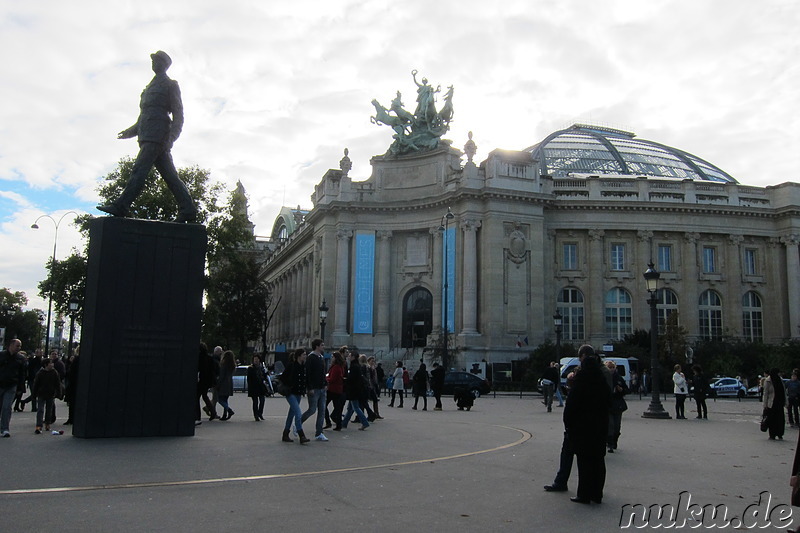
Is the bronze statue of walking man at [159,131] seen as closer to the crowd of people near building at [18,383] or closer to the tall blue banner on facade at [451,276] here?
the crowd of people near building at [18,383]

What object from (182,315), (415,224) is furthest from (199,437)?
(415,224)

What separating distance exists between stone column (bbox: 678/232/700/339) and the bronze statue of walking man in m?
50.9

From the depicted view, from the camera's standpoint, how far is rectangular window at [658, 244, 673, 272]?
193 ft

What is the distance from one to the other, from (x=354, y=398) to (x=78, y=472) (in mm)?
8259

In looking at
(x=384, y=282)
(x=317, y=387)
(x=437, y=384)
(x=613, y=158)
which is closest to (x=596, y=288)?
(x=384, y=282)

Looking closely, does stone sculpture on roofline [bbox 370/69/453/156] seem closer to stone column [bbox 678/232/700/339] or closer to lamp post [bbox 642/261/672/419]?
stone column [bbox 678/232/700/339]

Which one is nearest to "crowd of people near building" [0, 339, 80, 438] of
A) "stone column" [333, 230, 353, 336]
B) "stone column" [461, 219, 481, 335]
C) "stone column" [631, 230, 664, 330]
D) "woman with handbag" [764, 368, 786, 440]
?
"woman with handbag" [764, 368, 786, 440]

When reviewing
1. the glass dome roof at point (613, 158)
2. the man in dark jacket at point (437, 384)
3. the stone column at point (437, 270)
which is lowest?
the man in dark jacket at point (437, 384)

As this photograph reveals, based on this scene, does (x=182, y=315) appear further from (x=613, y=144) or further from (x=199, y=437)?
(x=613, y=144)

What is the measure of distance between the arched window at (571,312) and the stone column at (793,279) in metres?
16.9

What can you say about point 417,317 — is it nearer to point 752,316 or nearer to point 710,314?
point 710,314

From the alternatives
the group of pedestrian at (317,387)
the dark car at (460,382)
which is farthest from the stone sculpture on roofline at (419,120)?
the group of pedestrian at (317,387)

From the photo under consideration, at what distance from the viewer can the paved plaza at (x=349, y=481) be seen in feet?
23.5

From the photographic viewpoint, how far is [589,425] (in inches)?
341
